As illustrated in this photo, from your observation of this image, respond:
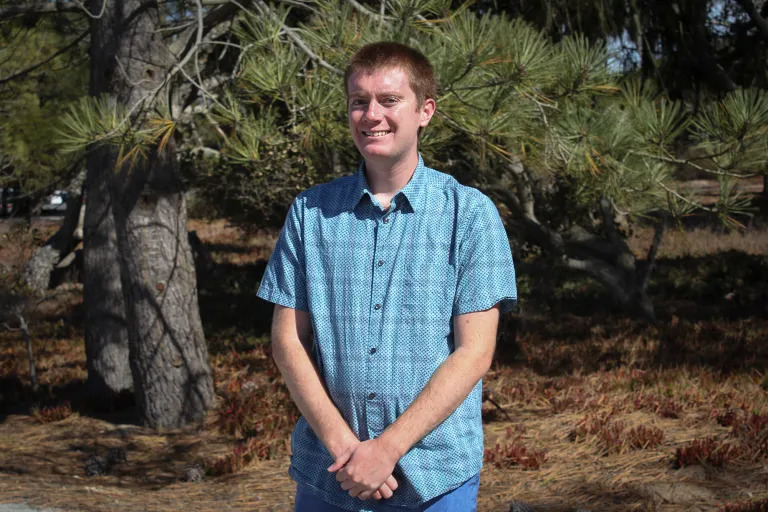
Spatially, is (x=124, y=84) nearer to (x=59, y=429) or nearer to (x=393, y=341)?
(x=59, y=429)

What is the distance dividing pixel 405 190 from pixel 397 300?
31 cm

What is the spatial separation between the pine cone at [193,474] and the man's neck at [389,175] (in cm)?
436

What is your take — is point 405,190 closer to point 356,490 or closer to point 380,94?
point 380,94

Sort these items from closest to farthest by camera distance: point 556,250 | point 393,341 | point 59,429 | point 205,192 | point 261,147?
point 393,341, point 261,147, point 59,429, point 556,250, point 205,192

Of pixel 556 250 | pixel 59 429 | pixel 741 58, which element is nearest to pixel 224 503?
pixel 59 429

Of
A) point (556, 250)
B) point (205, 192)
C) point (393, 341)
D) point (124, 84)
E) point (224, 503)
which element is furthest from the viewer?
point (205, 192)

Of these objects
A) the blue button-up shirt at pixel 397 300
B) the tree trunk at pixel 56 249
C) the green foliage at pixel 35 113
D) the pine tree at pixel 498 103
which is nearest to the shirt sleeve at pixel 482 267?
the blue button-up shirt at pixel 397 300

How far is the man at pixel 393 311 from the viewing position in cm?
213

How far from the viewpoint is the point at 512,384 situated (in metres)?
8.02

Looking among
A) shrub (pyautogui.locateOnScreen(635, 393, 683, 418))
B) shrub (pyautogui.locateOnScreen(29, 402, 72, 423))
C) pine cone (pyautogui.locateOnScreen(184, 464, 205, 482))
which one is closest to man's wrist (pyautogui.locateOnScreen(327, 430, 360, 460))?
pine cone (pyautogui.locateOnScreen(184, 464, 205, 482))

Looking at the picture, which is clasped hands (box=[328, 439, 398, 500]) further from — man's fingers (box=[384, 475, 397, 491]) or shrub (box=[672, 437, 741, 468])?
shrub (box=[672, 437, 741, 468])

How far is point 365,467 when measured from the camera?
2.03 meters

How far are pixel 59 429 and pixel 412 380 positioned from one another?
21.2 feet

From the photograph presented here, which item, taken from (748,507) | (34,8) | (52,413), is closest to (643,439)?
(748,507)
